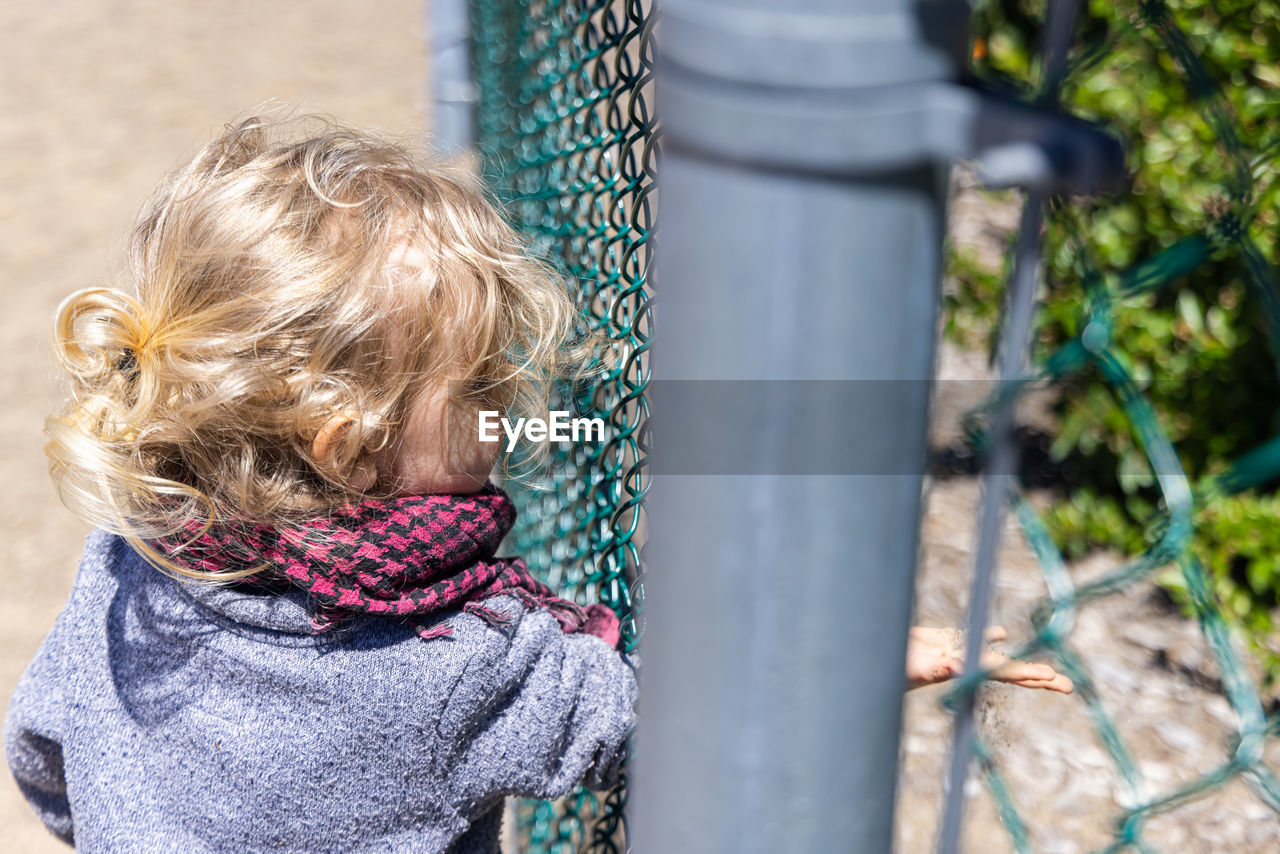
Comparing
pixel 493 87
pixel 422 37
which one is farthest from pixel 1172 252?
pixel 422 37

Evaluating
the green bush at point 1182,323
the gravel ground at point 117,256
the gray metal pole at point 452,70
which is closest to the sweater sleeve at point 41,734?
the gravel ground at point 117,256

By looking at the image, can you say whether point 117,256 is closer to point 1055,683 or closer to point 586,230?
point 586,230

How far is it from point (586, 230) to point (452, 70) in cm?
116

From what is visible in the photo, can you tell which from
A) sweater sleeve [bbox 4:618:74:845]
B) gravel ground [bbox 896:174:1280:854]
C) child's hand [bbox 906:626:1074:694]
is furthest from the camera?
gravel ground [bbox 896:174:1280:854]

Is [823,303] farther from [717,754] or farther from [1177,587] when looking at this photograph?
[1177,587]

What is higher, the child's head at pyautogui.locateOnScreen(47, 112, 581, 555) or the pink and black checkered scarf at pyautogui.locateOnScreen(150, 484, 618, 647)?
A: the child's head at pyautogui.locateOnScreen(47, 112, 581, 555)

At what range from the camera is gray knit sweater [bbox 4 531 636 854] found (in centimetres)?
121

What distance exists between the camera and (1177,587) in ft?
9.34

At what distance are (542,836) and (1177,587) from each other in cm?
176

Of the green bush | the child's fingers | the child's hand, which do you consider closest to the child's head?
the child's hand

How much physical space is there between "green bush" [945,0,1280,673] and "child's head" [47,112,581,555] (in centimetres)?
165

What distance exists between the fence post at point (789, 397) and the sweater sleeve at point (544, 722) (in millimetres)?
615

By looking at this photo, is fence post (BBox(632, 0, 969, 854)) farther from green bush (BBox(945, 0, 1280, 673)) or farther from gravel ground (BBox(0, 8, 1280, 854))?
green bush (BBox(945, 0, 1280, 673))

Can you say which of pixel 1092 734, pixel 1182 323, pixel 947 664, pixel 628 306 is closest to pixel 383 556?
pixel 628 306
